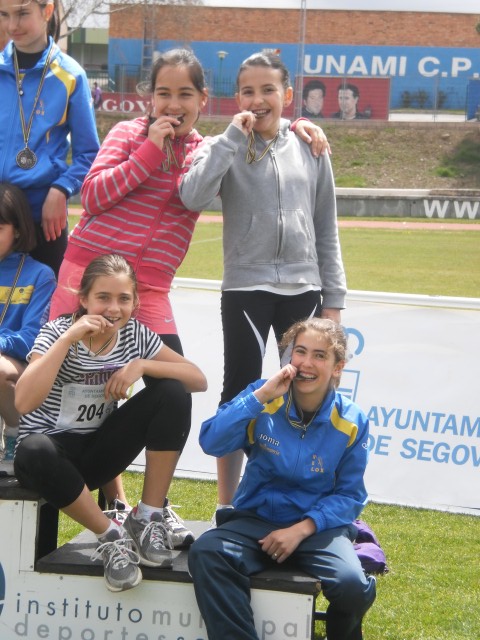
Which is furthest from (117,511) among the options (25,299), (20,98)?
(20,98)

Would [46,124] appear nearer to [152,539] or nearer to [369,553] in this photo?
[152,539]

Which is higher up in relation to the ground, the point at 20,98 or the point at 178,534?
the point at 20,98

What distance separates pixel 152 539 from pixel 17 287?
1.21m

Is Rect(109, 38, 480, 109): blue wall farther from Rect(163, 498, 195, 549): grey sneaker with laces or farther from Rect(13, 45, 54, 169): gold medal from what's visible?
Rect(163, 498, 195, 549): grey sneaker with laces

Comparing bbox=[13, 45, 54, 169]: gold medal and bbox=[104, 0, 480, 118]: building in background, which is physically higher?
bbox=[104, 0, 480, 118]: building in background

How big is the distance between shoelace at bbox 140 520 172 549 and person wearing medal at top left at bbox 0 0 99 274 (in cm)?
136

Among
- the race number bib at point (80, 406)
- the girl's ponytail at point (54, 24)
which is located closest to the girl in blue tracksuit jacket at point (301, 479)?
the race number bib at point (80, 406)

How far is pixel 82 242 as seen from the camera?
3818 mm

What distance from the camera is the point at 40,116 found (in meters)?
4.05

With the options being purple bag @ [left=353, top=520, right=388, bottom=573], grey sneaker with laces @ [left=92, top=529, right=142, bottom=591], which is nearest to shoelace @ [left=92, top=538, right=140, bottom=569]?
grey sneaker with laces @ [left=92, top=529, right=142, bottom=591]

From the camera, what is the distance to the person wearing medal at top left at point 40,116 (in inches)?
159

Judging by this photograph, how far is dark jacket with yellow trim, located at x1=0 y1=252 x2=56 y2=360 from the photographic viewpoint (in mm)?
3832

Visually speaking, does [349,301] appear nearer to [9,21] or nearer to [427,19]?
[9,21]

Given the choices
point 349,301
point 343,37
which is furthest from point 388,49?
point 349,301
